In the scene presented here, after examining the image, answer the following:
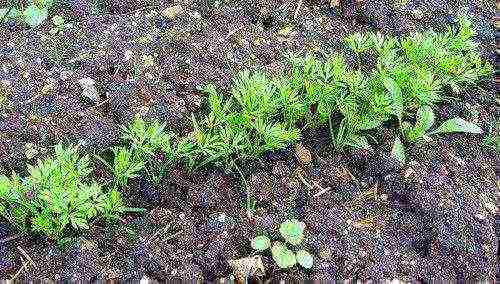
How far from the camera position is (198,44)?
280cm

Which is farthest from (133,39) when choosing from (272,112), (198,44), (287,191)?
(287,191)

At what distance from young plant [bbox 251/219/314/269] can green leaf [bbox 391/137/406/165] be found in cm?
52

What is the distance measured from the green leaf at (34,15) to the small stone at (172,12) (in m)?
0.57

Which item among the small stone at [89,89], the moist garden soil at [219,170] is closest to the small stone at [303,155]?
the moist garden soil at [219,170]

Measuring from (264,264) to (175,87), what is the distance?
90cm

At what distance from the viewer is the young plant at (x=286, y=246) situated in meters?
2.21

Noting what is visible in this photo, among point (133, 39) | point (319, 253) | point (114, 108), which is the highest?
point (133, 39)

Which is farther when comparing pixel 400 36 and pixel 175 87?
pixel 400 36

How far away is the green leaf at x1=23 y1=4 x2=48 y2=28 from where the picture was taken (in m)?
2.84

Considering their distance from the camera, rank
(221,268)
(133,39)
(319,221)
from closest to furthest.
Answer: (221,268)
(319,221)
(133,39)

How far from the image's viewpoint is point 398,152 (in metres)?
2.52

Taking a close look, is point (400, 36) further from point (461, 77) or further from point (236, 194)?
point (236, 194)

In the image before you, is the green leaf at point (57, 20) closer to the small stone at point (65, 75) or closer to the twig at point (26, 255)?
the small stone at point (65, 75)

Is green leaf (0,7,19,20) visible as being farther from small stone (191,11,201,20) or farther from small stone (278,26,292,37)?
small stone (278,26,292,37)
